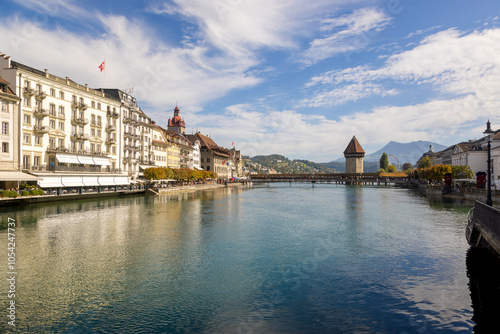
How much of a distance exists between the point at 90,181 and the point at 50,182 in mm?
9333

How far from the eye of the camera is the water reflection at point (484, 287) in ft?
39.4

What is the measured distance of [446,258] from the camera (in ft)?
67.5

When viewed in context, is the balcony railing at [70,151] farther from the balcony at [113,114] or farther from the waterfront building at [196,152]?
the waterfront building at [196,152]

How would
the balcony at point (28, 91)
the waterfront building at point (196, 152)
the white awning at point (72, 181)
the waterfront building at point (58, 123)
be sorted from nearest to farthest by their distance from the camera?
the waterfront building at point (58, 123), the balcony at point (28, 91), the white awning at point (72, 181), the waterfront building at point (196, 152)

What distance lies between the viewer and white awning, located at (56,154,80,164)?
5721 cm

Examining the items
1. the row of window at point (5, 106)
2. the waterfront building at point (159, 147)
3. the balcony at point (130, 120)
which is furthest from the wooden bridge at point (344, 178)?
the row of window at point (5, 106)

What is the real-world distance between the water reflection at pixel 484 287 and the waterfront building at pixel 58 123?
185 ft

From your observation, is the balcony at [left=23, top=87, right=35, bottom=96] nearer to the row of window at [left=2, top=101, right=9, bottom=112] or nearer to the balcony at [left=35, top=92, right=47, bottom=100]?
the balcony at [left=35, top=92, right=47, bottom=100]

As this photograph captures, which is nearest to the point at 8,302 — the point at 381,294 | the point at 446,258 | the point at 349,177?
the point at 381,294

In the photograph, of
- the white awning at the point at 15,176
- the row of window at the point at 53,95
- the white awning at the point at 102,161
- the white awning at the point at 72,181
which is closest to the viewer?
the white awning at the point at 15,176

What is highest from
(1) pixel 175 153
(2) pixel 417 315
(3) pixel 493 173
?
(1) pixel 175 153

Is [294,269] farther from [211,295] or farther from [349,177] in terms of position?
[349,177]

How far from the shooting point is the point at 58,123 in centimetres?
5866

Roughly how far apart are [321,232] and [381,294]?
1546 centimetres
